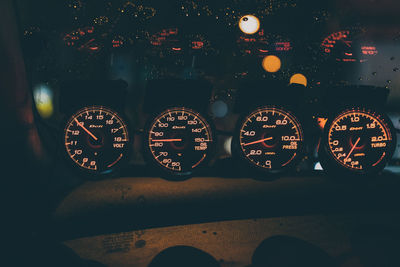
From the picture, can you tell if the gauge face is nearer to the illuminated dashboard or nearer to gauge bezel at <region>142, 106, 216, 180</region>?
the illuminated dashboard

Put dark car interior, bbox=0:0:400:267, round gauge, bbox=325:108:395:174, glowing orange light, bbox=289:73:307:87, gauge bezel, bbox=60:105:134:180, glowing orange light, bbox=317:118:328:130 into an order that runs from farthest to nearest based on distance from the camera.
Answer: glowing orange light, bbox=289:73:307:87
glowing orange light, bbox=317:118:328:130
round gauge, bbox=325:108:395:174
gauge bezel, bbox=60:105:134:180
dark car interior, bbox=0:0:400:267

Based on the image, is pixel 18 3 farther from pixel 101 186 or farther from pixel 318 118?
pixel 318 118

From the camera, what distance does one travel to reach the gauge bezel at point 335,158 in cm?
236

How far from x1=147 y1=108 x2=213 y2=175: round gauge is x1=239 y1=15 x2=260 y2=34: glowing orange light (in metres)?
1.05

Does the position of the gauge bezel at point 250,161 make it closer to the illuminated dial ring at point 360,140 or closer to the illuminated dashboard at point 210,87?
the illuminated dashboard at point 210,87

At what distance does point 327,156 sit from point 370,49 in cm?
130

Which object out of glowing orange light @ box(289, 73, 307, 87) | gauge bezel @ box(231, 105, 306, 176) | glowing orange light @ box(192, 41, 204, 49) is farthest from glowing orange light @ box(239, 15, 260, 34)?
gauge bezel @ box(231, 105, 306, 176)

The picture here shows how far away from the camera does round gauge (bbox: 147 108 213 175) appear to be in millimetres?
2293

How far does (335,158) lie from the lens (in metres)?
2.40

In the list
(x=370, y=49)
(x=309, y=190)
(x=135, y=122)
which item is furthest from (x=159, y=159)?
(x=370, y=49)

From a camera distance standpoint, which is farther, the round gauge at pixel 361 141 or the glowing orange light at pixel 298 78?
the glowing orange light at pixel 298 78

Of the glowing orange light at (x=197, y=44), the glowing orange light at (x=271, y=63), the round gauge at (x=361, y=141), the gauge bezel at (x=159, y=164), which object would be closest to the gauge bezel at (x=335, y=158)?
the round gauge at (x=361, y=141)

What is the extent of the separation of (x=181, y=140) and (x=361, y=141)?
1.73m

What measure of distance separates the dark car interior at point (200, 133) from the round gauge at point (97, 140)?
0.01m
